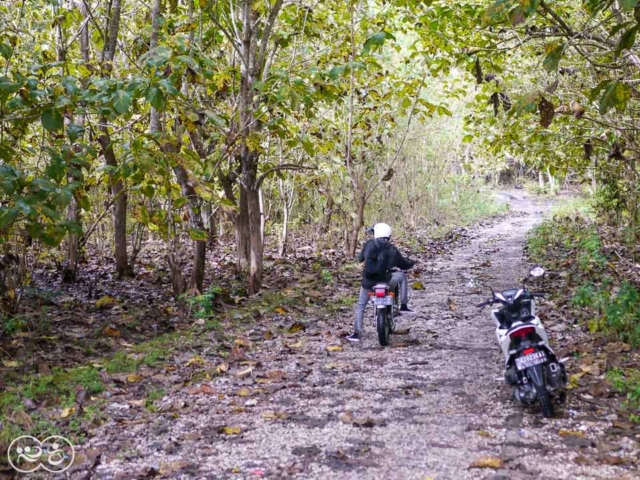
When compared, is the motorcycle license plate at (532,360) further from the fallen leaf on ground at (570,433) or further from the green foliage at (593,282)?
the green foliage at (593,282)

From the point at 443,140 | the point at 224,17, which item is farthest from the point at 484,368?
the point at 443,140

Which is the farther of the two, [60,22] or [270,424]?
[60,22]

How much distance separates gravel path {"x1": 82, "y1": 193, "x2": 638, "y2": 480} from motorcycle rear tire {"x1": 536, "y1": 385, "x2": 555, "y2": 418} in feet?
0.24

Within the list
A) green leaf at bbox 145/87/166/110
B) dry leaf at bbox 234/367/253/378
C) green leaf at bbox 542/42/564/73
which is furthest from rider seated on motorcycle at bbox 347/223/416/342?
green leaf at bbox 542/42/564/73

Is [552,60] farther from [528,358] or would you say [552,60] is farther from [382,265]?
[382,265]

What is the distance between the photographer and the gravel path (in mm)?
4199

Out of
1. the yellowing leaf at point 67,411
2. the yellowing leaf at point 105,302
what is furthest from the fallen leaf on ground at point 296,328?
the yellowing leaf at point 67,411

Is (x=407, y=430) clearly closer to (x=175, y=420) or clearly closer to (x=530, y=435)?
(x=530, y=435)

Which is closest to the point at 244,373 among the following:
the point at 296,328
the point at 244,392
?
the point at 244,392

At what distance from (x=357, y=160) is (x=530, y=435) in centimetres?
1120

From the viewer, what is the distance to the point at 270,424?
16.7 feet

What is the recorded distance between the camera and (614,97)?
14.5ft

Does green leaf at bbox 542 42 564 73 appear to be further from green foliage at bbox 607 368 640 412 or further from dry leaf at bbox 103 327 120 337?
dry leaf at bbox 103 327 120 337

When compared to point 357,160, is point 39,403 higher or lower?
lower
